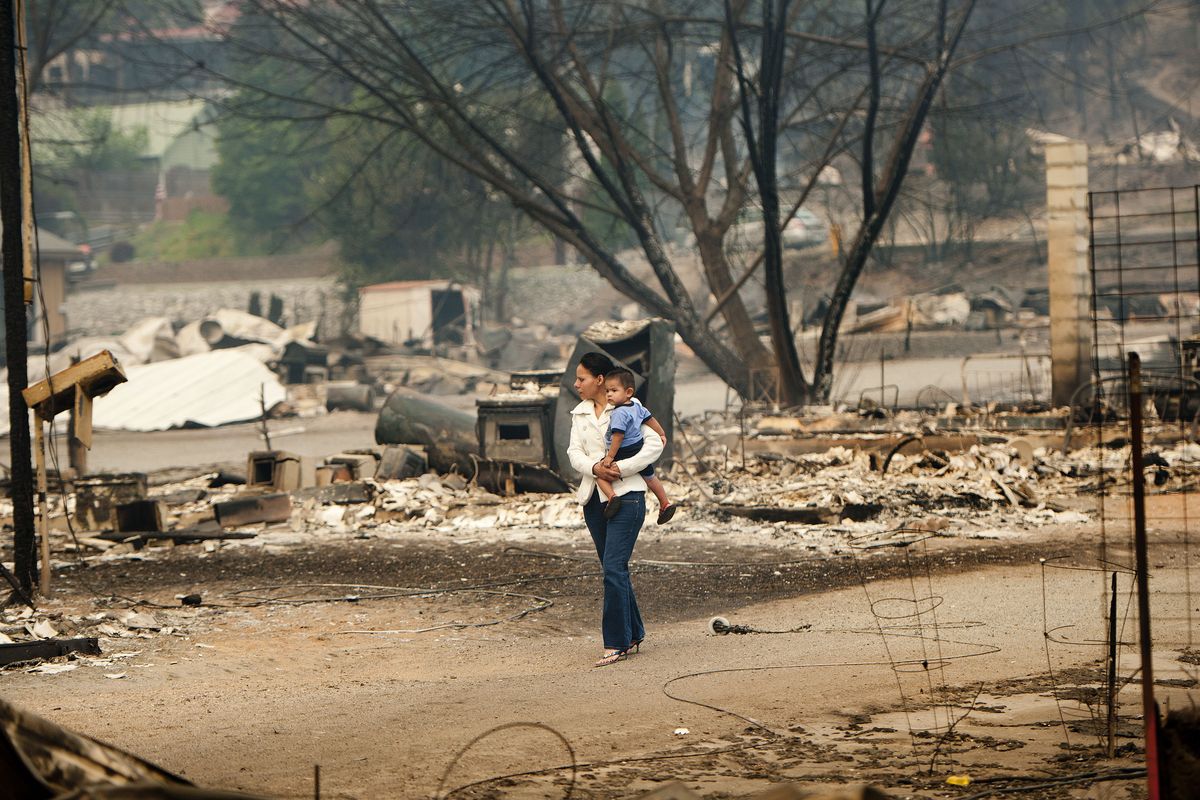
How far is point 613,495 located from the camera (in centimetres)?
755

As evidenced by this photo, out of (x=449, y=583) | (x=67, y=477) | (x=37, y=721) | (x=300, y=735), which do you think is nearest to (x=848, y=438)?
(x=449, y=583)

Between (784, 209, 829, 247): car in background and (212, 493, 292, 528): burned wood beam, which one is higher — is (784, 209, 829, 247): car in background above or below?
above

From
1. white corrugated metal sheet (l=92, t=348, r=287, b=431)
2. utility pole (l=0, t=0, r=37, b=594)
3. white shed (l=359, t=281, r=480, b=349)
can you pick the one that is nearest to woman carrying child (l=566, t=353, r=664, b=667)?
utility pole (l=0, t=0, r=37, b=594)

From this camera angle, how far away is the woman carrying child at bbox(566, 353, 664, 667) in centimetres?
752

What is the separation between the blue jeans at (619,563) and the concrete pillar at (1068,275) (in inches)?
480

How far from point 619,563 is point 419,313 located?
3312 centimetres

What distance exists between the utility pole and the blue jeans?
180 inches

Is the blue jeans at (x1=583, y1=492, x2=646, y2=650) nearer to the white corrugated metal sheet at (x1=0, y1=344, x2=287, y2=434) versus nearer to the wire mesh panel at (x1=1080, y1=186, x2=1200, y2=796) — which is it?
the wire mesh panel at (x1=1080, y1=186, x2=1200, y2=796)

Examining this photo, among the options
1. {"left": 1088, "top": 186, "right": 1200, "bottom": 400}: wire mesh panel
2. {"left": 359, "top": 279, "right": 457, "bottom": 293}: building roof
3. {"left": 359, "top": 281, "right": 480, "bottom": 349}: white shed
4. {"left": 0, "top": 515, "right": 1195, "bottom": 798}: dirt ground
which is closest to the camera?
{"left": 0, "top": 515, "right": 1195, "bottom": 798}: dirt ground

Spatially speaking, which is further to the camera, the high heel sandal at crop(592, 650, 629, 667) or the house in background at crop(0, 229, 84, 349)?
the house in background at crop(0, 229, 84, 349)

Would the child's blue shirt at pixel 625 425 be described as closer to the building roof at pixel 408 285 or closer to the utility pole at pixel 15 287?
the utility pole at pixel 15 287

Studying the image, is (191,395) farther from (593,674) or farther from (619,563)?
(593,674)

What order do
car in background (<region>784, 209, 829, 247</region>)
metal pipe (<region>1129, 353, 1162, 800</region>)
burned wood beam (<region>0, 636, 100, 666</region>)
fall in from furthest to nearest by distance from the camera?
car in background (<region>784, 209, 829, 247</region>)
burned wood beam (<region>0, 636, 100, 666</region>)
metal pipe (<region>1129, 353, 1162, 800</region>)

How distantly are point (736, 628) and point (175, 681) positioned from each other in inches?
132
